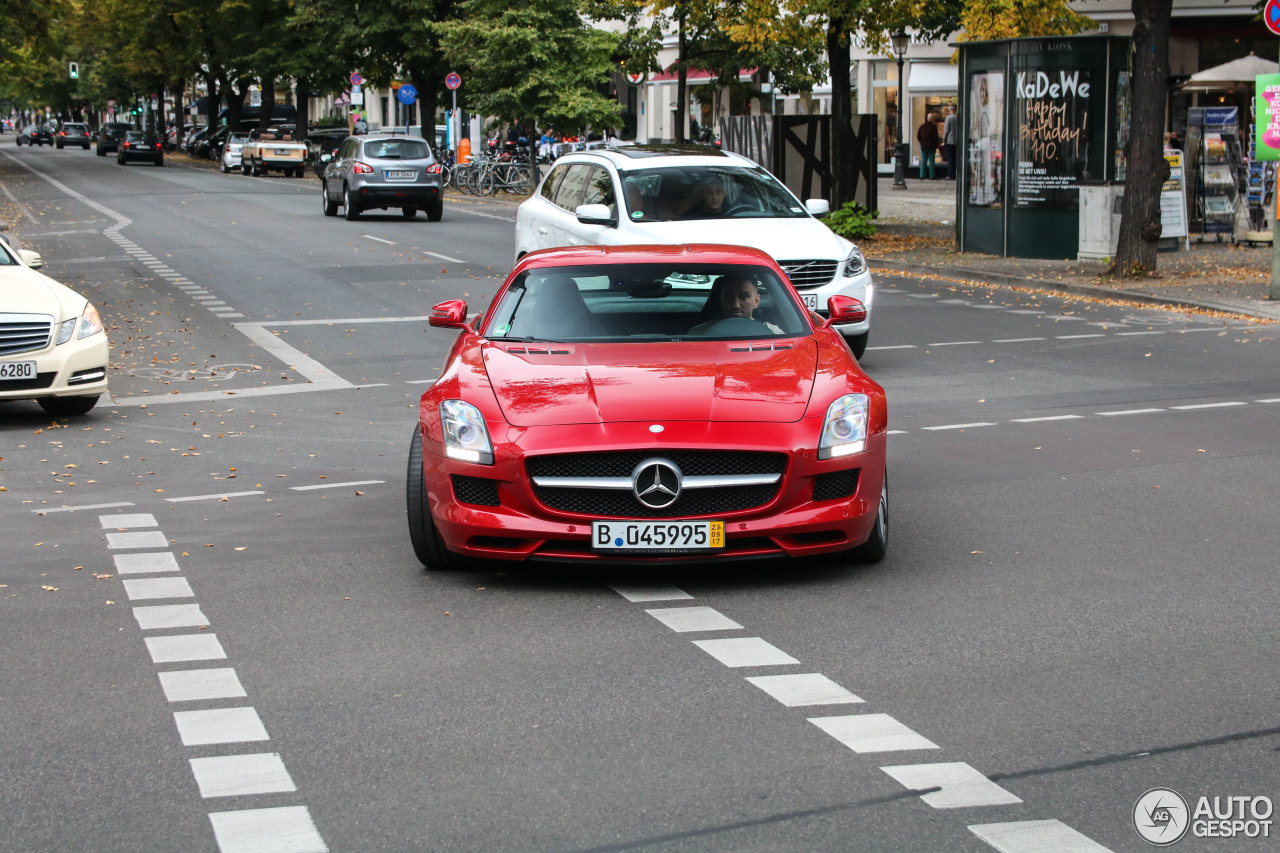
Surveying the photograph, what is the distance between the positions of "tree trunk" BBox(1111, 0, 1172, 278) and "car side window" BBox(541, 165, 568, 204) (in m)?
7.70

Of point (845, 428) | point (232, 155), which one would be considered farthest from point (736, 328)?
point (232, 155)

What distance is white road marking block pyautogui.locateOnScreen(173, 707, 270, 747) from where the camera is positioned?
5.08 m

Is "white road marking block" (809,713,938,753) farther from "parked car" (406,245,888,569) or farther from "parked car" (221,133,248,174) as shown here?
"parked car" (221,133,248,174)

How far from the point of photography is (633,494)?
673cm

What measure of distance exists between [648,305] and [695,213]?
306 inches

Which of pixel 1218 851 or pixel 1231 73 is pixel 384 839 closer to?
pixel 1218 851

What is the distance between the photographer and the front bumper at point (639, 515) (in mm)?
6746

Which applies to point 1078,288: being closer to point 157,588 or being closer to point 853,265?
point 853,265

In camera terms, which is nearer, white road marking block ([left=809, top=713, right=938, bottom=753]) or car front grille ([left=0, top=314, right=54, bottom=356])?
white road marking block ([left=809, top=713, right=938, bottom=753])

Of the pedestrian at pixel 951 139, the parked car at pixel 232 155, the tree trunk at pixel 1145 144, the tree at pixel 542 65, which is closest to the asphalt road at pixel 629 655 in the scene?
the tree trunk at pixel 1145 144

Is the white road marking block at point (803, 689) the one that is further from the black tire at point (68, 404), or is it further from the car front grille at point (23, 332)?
the black tire at point (68, 404)

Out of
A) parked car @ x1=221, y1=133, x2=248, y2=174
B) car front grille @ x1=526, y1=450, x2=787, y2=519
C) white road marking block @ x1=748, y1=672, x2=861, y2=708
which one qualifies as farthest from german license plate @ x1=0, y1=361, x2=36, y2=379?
parked car @ x1=221, y1=133, x2=248, y2=174

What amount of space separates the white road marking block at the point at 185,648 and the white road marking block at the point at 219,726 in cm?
67

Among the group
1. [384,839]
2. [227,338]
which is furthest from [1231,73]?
[384,839]
